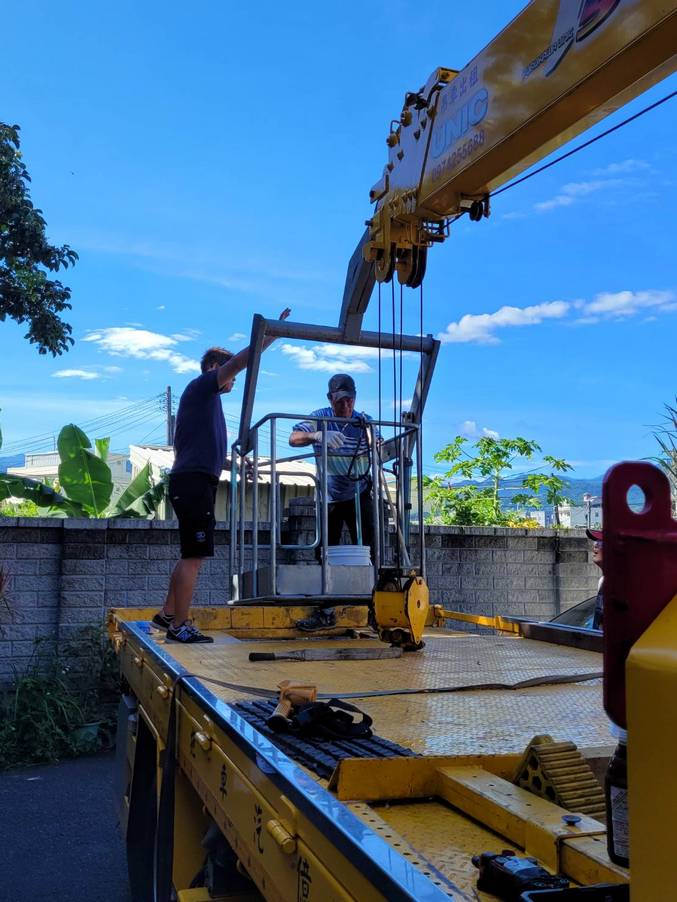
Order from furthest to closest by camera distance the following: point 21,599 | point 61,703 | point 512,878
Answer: point 21,599, point 61,703, point 512,878

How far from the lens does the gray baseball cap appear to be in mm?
6383

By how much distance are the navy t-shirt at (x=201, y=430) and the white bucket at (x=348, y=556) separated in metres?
0.91

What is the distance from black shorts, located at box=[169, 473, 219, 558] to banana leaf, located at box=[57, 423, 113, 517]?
4344 mm

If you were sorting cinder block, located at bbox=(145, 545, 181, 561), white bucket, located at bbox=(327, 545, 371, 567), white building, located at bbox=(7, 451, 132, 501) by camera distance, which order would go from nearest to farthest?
white bucket, located at bbox=(327, 545, 371, 567) → cinder block, located at bbox=(145, 545, 181, 561) → white building, located at bbox=(7, 451, 132, 501)

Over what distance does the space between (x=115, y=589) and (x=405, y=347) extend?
3.62 m

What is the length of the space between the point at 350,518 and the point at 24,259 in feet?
23.8

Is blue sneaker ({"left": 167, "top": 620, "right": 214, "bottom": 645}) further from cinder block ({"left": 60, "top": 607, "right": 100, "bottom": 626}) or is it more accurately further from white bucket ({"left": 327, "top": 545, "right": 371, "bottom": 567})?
cinder block ({"left": 60, "top": 607, "right": 100, "bottom": 626})

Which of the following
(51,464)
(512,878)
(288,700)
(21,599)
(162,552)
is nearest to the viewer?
(512,878)

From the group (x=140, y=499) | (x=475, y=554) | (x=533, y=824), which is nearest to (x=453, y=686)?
(x=533, y=824)

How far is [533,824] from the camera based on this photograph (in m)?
1.40

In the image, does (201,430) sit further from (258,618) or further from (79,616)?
(79,616)

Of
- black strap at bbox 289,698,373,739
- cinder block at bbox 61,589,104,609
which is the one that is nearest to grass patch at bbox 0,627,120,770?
cinder block at bbox 61,589,104,609

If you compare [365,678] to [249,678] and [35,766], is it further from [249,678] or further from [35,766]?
[35,766]

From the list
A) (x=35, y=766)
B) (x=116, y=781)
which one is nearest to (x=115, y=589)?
(x=35, y=766)
